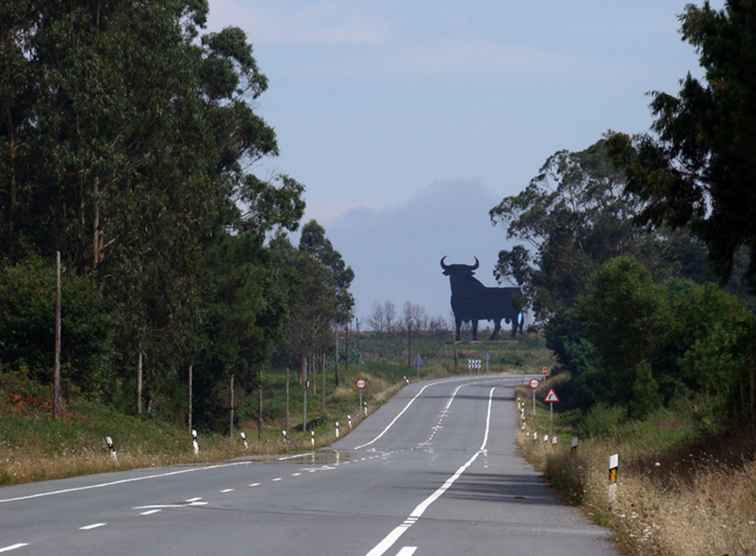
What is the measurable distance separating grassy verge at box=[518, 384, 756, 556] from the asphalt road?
456mm

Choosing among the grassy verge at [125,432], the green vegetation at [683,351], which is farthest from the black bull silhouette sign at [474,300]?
the green vegetation at [683,351]

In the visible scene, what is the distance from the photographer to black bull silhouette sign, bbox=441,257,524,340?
149 m

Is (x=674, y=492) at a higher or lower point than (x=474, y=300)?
lower

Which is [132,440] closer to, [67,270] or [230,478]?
[67,270]

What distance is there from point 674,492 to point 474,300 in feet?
431

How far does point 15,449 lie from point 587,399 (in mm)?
57109

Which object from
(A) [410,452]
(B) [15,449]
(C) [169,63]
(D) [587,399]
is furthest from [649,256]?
(B) [15,449]

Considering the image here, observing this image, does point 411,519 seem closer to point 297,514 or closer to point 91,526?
point 297,514

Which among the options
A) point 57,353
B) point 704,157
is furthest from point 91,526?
point 57,353

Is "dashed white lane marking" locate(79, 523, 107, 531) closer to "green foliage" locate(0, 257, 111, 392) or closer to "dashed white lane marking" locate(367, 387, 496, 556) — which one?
"dashed white lane marking" locate(367, 387, 496, 556)

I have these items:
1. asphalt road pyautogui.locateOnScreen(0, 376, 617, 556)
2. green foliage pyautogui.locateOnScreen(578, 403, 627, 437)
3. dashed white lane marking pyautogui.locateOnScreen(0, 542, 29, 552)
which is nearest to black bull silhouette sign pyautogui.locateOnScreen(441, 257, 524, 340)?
green foliage pyautogui.locateOnScreen(578, 403, 627, 437)

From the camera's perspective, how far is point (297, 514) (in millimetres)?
20062

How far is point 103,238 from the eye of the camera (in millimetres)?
55219

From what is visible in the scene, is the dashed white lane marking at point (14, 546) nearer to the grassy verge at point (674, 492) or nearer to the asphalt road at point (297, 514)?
the asphalt road at point (297, 514)
